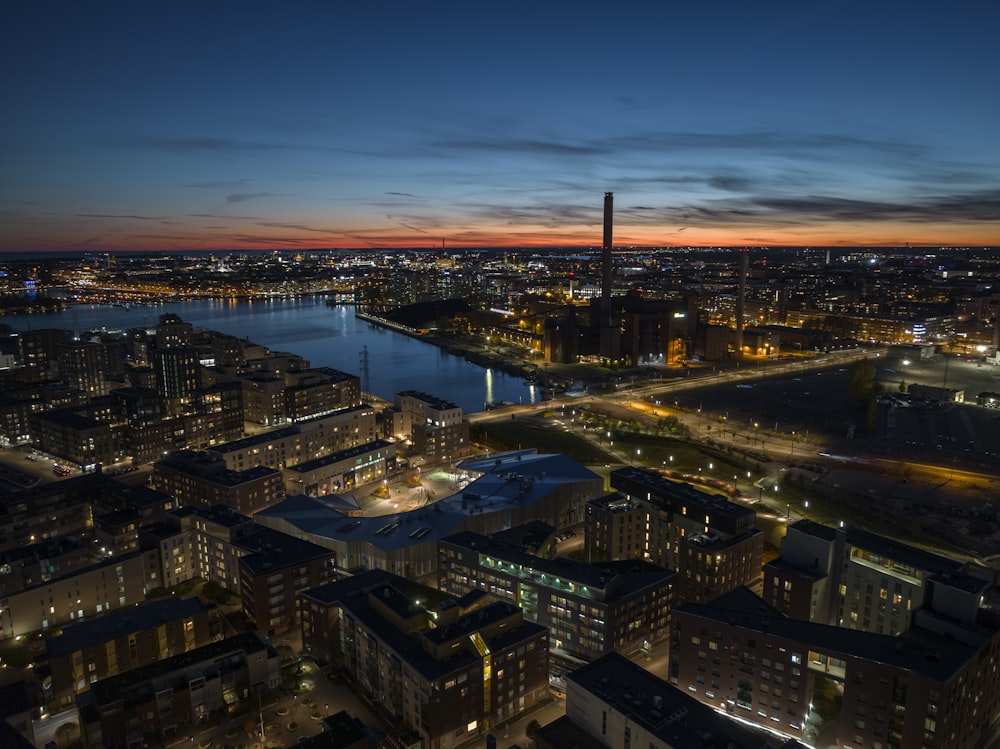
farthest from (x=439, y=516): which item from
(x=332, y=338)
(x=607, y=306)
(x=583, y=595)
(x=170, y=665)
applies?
(x=332, y=338)

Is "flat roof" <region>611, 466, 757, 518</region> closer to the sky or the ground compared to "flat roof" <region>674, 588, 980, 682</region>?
closer to the sky

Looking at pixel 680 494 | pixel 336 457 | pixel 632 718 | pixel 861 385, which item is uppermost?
pixel 680 494

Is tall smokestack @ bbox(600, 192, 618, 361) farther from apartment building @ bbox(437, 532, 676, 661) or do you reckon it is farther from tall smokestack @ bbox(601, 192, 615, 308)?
apartment building @ bbox(437, 532, 676, 661)

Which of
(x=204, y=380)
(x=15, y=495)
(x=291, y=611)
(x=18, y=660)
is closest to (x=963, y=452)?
(x=291, y=611)

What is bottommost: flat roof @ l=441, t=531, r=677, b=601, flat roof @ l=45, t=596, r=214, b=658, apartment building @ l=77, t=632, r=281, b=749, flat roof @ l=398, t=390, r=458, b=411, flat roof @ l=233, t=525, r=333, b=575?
apartment building @ l=77, t=632, r=281, b=749

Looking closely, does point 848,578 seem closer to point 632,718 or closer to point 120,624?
point 632,718

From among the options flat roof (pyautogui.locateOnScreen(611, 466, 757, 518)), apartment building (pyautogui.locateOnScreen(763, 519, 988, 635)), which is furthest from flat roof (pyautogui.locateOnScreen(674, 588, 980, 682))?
flat roof (pyautogui.locateOnScreen(611, 466, 757, 518))

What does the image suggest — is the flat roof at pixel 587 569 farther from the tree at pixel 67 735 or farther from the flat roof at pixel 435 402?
the flat roof at pixel 435 402

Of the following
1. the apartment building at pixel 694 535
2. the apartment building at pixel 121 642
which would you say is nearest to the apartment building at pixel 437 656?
the apartment building at pixel 121 642

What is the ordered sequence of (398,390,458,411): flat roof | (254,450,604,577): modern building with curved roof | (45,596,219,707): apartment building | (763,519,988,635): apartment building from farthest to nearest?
(398,390,458,411): flat roof → (254,450,604,577): modern building with curved roof → (763,519,988,635): apartment building → (45,596,219,707): apartment building

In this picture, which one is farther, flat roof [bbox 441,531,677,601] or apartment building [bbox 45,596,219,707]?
flat roof [bbox 441,531,677,601]
